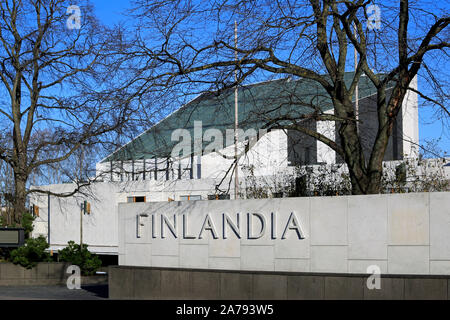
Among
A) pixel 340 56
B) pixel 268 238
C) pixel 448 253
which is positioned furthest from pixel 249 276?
pixel 340 56

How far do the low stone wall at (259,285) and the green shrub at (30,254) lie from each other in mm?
7181

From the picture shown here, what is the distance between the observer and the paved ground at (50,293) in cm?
1866

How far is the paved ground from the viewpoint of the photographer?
1866 cm

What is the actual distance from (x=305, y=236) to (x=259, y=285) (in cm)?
154

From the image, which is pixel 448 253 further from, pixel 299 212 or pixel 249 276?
pixel 249 276

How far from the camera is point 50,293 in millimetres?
20219

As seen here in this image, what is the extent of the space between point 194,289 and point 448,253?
5.99 metres

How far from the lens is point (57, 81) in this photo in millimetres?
26266

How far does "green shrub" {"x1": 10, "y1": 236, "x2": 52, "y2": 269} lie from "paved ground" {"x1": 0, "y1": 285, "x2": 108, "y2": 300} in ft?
3.85
